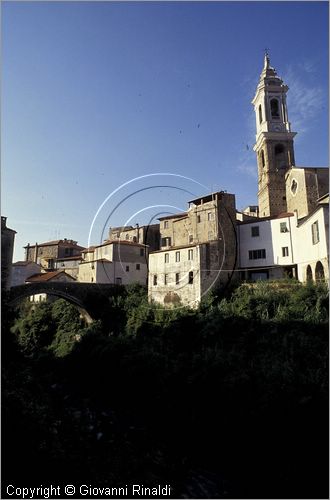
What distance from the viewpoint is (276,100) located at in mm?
46906

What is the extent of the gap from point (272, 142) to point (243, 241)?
1706cm

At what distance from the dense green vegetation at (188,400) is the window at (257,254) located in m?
5.45

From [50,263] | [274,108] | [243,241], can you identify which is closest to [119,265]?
[243,241]

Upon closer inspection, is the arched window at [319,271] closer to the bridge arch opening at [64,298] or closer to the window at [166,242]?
the window at [166,242]

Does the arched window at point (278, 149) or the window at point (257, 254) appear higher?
the arched window at point (278, 149)

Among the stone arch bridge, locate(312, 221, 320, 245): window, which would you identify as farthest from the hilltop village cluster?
the stone arch bridge

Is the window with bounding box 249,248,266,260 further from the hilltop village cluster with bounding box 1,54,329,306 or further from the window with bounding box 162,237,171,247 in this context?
the window with bounding box 162,237,171,247

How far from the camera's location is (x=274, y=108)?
46.8 metres

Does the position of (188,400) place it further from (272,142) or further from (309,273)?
(272,142)

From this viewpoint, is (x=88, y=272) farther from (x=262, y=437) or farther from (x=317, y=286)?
(x=262, y=437)

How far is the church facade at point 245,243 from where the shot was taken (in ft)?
98.5

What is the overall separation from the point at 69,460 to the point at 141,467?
10.5 feet

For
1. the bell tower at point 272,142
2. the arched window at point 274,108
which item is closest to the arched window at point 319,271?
the bell tower at point 272,142

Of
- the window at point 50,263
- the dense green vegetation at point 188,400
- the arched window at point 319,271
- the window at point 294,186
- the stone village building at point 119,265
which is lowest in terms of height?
the dense green vegetation at point 188,400
